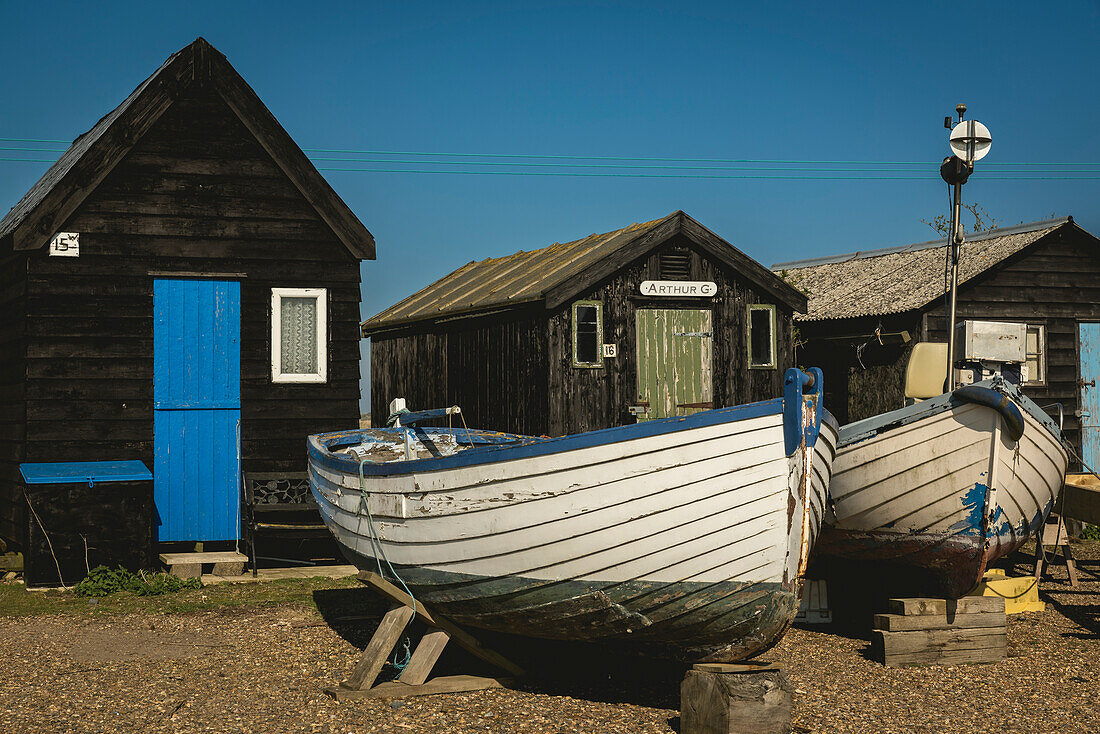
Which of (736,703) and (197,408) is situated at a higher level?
(197,408)

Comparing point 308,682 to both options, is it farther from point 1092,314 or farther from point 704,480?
point 1092,314

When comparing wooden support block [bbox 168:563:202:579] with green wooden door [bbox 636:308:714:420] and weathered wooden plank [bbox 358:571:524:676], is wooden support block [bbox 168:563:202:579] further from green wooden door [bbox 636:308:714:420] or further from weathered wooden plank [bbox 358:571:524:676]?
green wooden door [bbox 636:308:714:420]

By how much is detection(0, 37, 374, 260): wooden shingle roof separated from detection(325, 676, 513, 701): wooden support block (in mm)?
6926

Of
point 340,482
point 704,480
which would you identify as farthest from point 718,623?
point 340,482

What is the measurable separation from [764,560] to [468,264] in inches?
645

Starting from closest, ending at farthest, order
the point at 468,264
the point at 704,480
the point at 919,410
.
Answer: the point at 704,480 < the point at 919,410 < the point at 468,264

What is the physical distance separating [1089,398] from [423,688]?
48.9ft

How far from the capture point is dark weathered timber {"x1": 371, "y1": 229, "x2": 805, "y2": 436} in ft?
46.4

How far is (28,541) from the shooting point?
34.4 feet

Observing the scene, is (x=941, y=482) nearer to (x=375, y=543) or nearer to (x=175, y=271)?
(x=375, y=543)

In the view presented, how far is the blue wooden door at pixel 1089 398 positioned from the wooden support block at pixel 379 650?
47.3ft

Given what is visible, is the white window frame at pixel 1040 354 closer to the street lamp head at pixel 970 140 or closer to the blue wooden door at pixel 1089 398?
the blue wooden door at pixel 1089 398

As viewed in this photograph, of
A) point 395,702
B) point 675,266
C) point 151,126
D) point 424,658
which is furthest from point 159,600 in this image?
point 675,266

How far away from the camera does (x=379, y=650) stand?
7.05 metres
